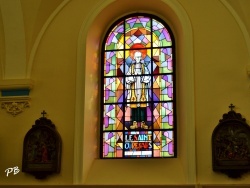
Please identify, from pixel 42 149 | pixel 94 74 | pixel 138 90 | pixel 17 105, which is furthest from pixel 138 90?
pixel 17 105

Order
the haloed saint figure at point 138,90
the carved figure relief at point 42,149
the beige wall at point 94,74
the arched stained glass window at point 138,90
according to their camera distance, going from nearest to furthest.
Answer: the beige wall at point 94,74 → the carved figure relief at point 42,149 → the arched stained glass window at point 138,90 → the haloed saint figure at point 138,90

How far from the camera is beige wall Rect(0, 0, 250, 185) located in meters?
8.20

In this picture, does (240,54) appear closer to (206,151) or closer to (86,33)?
(206,151)

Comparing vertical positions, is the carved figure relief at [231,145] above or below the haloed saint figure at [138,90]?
below

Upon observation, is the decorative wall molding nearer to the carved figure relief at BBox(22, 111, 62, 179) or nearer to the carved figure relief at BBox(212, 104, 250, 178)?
the carved figure relief at BBox(22, 111, 62, 179)

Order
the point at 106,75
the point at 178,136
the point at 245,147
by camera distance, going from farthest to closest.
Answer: the point at 106,75 → the point at 178,136 → the point at 245,147

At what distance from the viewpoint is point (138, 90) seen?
356 inches

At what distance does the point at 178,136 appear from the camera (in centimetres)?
864

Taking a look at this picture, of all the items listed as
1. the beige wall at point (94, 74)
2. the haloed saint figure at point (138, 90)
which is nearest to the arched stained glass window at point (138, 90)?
the haloed saint figure at point (138, 90)

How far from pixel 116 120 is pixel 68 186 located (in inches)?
57.3

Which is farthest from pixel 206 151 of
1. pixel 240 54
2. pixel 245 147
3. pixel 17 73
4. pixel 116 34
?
pixel 17 73

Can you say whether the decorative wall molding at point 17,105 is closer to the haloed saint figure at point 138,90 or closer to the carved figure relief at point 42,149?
the carved figure relief at point 42,149

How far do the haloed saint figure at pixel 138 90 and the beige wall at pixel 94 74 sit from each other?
0.60 m

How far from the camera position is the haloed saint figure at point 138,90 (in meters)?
8.94
